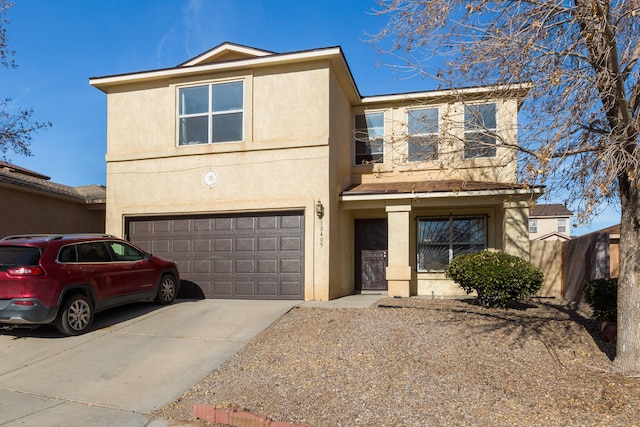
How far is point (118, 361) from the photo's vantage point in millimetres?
6637

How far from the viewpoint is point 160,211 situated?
11500mm

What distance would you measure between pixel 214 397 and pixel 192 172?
7.25m

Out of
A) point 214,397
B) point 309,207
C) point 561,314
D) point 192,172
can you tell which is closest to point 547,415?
point 214,397

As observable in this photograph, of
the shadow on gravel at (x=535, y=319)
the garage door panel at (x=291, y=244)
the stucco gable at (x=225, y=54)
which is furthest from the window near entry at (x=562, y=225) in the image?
the stucco gable at (x=225, y=54)

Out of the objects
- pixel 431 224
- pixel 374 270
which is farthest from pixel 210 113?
pixel 431 224

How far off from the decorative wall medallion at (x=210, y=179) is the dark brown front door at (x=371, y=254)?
453 centimetres

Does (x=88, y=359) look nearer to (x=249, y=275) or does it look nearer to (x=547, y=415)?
(x=249, y=275)

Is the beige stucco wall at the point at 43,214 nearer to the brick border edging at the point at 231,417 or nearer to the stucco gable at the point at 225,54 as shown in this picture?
the stucco gable at the point at 225,54

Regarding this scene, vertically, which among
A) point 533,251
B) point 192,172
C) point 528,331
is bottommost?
point 528,331

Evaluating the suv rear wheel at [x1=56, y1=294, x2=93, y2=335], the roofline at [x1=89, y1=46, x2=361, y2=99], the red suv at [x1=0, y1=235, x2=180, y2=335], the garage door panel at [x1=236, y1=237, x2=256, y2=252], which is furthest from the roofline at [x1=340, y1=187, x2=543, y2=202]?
the suv rear wheel at [x1=56, y1=294, x2=93, y2=335]

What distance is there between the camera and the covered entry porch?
36.4ft

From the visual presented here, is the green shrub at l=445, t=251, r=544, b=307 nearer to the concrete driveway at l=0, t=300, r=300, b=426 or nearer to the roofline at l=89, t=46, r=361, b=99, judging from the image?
the concrete driveway at l=0, t=300, r=300, b=426

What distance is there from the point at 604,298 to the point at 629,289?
159 centimetres

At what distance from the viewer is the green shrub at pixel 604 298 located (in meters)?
6.95
